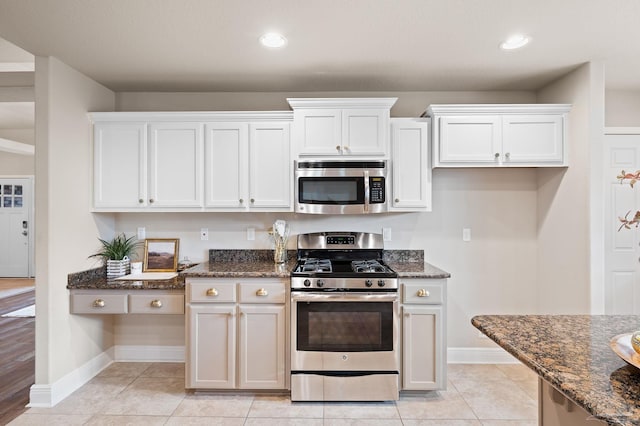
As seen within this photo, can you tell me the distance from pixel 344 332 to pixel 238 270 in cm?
93

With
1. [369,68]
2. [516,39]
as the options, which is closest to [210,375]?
[369,68]

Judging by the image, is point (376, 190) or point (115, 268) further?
point (115, 268)

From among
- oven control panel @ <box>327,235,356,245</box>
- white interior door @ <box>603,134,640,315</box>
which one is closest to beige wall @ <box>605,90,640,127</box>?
white interior door @ <box>603,134,640,315</box>

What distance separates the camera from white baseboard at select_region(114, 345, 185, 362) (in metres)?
3.31

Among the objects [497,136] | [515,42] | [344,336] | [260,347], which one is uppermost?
[515,42]

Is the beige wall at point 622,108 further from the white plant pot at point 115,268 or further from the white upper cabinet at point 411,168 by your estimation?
the white plant pot at point 115,268

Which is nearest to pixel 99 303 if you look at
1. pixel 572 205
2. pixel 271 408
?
pixel 271 408

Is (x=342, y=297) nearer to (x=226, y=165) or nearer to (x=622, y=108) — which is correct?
(x=226, y=165)

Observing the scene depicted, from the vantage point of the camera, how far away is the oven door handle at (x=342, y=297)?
8.36 ft

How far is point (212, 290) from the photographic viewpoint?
104 inches

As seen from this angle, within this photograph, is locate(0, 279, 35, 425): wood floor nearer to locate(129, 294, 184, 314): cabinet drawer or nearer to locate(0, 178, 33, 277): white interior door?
locate(129, 294, 184, 314): cabinet drawer

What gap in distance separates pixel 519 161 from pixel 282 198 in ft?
6.51

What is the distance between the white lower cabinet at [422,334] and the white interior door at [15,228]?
302 inches

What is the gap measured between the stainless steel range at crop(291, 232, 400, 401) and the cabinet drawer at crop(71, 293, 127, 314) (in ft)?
4.44
